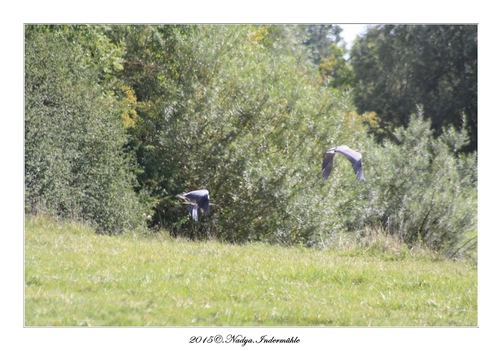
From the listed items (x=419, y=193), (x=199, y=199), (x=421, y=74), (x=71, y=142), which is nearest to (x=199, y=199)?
(x=199, y=199)

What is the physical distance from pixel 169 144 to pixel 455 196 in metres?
7.61

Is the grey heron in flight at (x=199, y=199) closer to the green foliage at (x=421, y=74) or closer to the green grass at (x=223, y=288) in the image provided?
the green grass at (x=223, y=288)

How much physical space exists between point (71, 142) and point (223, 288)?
Answer: 6.83m

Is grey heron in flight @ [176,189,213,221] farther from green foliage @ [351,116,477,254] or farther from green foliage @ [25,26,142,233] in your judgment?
green foliage @ [351,116,477,254]

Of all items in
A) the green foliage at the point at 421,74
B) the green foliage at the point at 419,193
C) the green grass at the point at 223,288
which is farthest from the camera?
the green foliage at the point at 421,74

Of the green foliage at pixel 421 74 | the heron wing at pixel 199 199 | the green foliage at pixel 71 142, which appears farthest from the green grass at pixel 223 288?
the green foliage at pixel 421 74

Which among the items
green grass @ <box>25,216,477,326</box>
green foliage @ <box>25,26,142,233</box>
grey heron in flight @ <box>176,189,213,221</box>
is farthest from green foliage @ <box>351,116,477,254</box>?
green foliage @ <box>25,26,142,233</box>

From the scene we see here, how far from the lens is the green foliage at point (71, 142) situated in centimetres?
1172

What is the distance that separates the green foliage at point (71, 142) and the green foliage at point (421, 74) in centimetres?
2006

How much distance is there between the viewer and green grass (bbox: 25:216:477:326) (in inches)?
233

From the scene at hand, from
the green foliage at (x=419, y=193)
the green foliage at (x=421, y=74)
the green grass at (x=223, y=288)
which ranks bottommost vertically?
the green grass at (x=223, y=288)

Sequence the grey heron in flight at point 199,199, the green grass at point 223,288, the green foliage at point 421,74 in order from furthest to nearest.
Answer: the green foliage at point 421,74 < the grey heron in flight at point 199,199 < the green grass at point 223,288

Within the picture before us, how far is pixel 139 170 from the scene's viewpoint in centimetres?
1362
